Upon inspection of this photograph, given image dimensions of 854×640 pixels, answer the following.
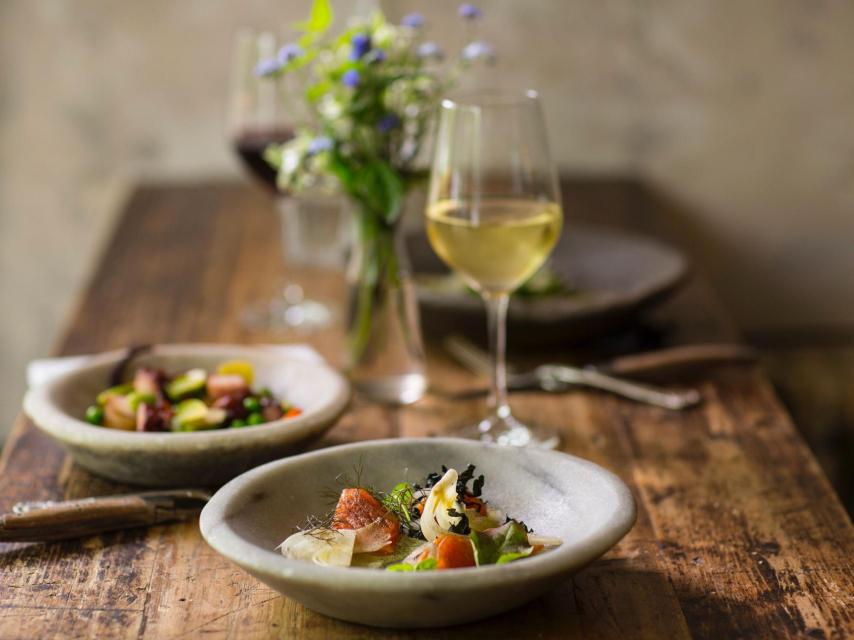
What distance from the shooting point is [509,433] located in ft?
3.94

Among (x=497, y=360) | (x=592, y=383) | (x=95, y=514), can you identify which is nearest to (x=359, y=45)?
(x=497, y=360)

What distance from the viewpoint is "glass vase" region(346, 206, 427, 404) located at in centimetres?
132

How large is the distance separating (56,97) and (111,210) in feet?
0.96

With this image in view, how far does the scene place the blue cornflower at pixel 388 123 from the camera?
1247 millimetres

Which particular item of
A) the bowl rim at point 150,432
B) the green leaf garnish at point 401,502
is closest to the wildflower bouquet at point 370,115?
the bowl rim at point 150,432

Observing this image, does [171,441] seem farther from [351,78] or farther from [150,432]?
[351,78]

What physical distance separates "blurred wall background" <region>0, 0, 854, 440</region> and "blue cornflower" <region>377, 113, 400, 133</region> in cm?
133

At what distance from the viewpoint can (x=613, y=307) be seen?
1.43 meters

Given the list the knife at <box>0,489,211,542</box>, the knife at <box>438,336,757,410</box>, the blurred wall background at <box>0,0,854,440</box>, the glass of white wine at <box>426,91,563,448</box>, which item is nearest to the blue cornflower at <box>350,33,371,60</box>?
the glass of white wine at <box>426,91,563,448</box>

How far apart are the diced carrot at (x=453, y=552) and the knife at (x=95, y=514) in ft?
0.99

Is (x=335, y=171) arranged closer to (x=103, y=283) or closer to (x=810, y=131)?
(x=103, y=283)

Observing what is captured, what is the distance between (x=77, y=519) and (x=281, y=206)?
816mm

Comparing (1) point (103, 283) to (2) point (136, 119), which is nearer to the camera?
(1) point (103, 283)

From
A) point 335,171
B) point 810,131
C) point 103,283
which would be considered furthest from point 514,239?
point 810,131
